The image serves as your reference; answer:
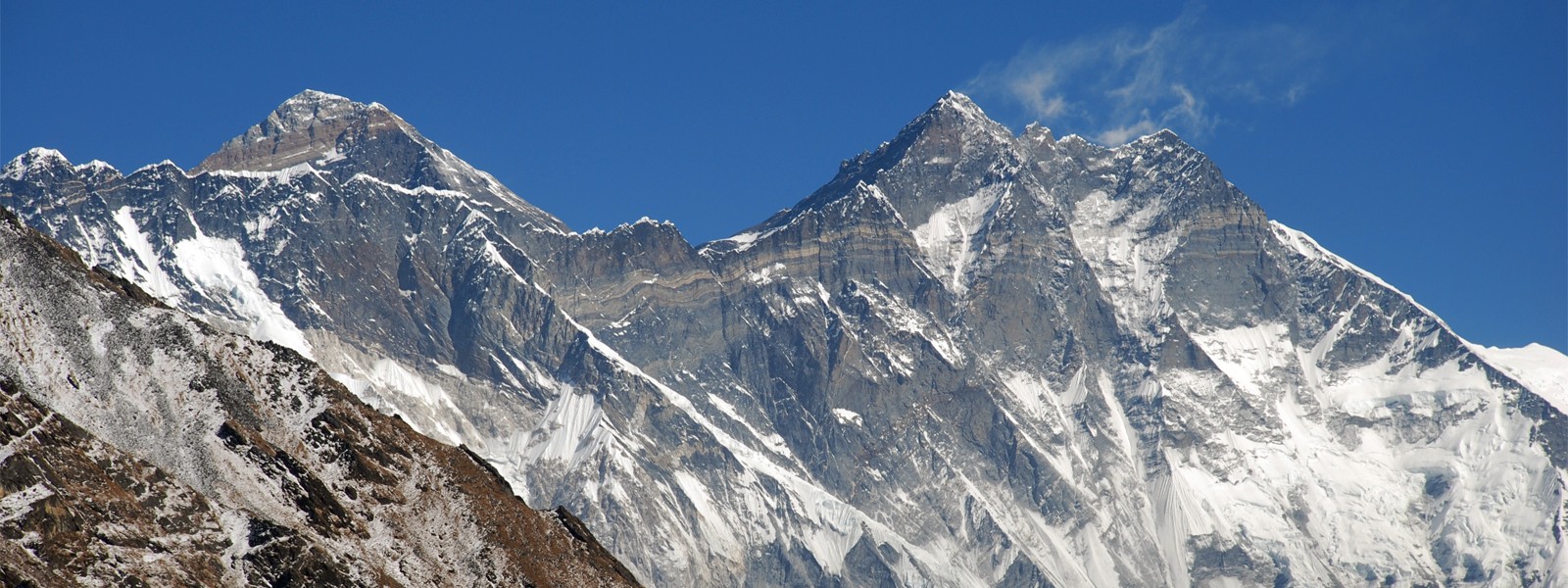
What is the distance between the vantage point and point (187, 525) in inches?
6708

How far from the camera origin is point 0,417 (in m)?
167

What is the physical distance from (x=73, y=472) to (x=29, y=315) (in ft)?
118

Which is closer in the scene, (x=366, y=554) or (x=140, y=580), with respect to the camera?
(x=140, y=580)

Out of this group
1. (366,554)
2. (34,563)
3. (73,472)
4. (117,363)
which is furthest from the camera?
(117,363)

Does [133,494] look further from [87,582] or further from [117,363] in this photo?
[117,363]

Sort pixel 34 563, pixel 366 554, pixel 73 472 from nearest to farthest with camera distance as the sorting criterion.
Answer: pixel 34 563 < pixel 73 472 < pixel 366 554

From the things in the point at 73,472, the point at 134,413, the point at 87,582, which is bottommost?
the point at 87,582

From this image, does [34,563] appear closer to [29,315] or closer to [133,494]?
[133,494]

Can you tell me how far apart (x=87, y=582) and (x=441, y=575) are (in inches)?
1679

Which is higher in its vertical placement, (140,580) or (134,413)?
(134,413)

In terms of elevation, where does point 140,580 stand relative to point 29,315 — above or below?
below

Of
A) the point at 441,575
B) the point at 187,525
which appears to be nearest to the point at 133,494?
the point at 187,525

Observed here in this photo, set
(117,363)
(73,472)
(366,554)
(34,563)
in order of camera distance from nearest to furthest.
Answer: (34,563) → (73,472) → (366,554) → (117,363)

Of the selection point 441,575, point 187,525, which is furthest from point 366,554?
point 187,525
